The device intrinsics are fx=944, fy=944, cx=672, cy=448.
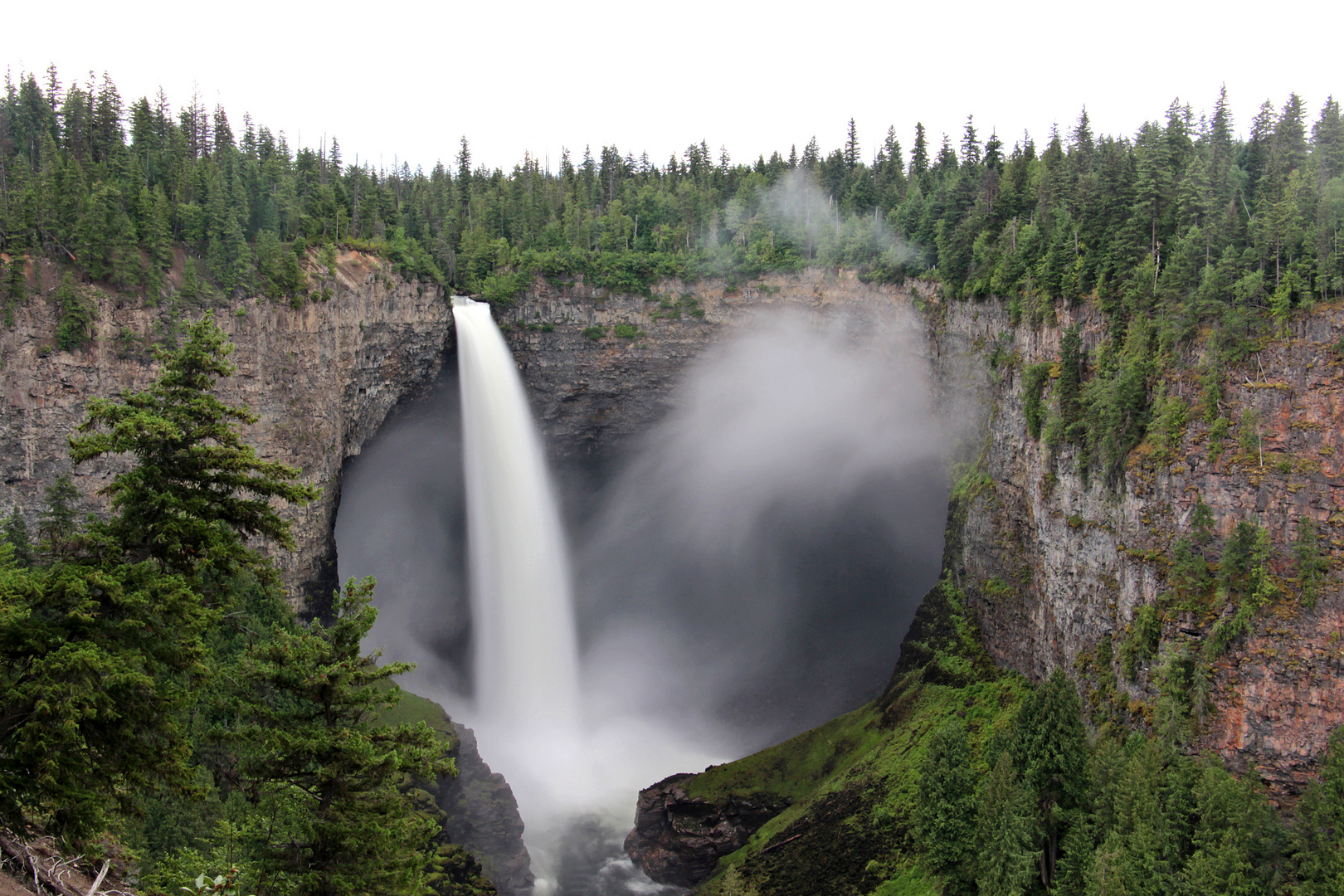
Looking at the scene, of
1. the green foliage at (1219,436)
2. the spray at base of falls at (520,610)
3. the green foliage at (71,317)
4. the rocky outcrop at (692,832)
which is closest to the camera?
the green foliage at (1219,436)

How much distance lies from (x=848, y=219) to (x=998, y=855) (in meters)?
48.3

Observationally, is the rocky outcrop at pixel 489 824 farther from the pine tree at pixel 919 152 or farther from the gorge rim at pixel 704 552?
the pine tree at pixel 919 152

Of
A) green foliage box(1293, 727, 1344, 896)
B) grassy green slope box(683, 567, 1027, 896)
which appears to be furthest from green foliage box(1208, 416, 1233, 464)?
grassy green slope box(683, 567, 1027, 896)

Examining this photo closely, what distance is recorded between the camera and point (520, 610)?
219 ft

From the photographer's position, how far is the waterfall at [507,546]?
6469cm

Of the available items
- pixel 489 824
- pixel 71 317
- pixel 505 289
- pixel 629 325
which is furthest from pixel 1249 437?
pixel 71 317

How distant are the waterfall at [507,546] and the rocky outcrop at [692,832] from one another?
45.9 feet

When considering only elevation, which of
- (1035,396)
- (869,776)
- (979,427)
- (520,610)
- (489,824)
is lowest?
(489,824)

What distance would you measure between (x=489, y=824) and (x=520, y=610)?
19118 millimetres

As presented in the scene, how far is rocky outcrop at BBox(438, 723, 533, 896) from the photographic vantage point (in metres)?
48.1

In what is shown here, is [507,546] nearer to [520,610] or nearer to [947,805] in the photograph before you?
[520,610]

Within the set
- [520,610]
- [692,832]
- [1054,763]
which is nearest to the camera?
[1054,763]

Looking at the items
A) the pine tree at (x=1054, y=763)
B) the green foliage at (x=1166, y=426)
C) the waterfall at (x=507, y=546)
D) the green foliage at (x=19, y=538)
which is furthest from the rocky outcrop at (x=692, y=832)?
the green foliage at (x=19, y=538)

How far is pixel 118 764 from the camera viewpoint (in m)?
14.3
